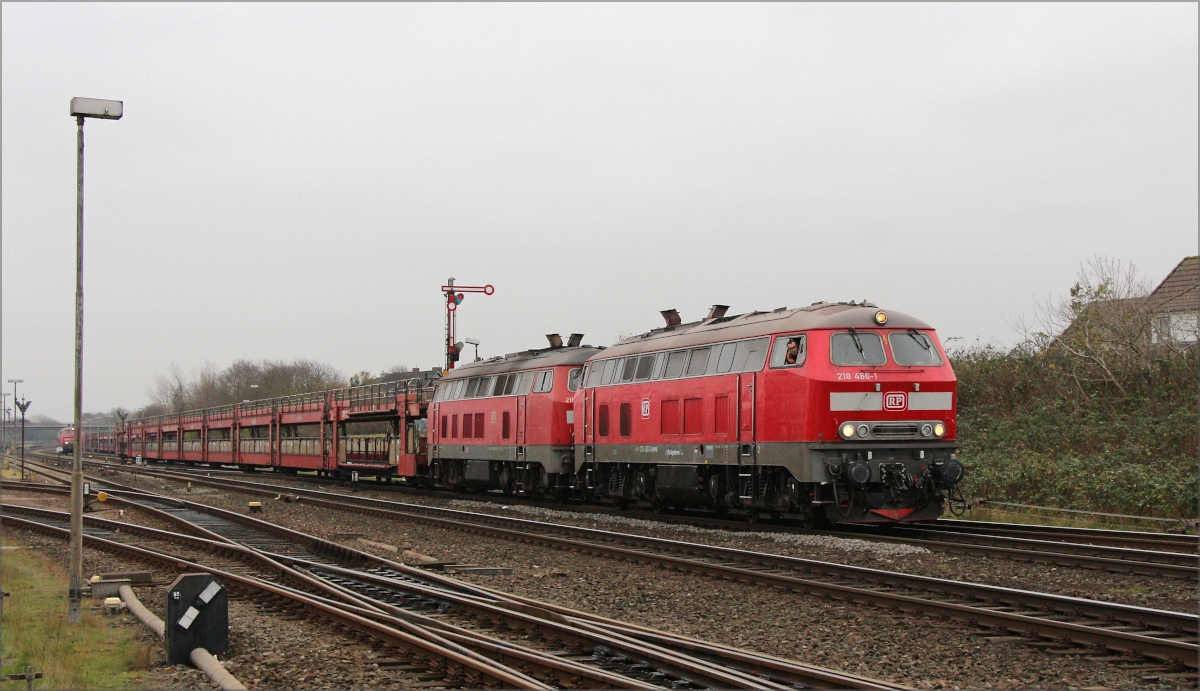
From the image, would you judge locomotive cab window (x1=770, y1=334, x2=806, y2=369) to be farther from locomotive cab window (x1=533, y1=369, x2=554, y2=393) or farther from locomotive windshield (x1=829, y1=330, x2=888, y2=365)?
locomotive cab window (x1=533, y1=369, x2=554, y2=393)

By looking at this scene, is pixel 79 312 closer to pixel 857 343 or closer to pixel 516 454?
pixel 857 343

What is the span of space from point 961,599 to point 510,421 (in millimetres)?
18520

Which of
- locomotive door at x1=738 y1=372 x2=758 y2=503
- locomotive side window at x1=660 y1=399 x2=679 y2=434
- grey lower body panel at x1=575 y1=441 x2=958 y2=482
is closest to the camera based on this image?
grey lower body panel at x1=575 y1=441 x2=958 y2=482

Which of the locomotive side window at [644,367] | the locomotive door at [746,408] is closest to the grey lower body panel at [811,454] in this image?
the locomotive door at [746,408]

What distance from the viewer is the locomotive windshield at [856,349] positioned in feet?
54.6

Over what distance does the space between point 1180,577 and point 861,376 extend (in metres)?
5.59

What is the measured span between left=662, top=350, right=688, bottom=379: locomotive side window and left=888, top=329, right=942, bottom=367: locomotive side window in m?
4.59

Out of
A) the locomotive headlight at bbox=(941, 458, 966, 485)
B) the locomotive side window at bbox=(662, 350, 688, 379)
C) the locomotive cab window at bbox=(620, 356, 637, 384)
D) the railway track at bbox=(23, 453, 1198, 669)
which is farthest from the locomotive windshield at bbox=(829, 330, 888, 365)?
the locomotive cab window at bbox=(620, 356, 637, 384)

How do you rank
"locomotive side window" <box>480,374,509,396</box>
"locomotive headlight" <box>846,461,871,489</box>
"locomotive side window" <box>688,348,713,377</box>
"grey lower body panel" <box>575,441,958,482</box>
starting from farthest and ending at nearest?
"locomotive side window" <box>480,374,509,396</box> → "locomotive side window" <box>688,348,713,377</box> → "grey lower body panel" <box>575,441,958,482</box> → "locomotive headlight" <box>846,461,871,489</box>

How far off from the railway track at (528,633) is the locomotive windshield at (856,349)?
285 inches

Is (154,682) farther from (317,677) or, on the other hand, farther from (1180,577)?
(1180,577)

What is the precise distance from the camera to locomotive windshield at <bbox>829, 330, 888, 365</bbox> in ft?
54.6

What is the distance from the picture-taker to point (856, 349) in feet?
54.9

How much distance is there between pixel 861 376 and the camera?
1650cm
